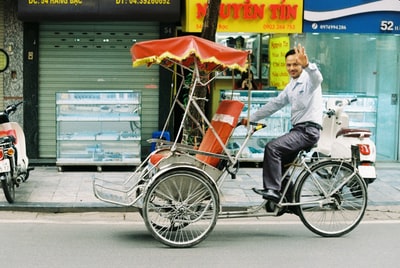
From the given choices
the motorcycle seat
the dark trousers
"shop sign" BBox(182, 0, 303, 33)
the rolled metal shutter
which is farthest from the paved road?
"shop sign" BBox(182, 0, 303, 33)

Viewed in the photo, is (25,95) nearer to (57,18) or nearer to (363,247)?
(57,18)

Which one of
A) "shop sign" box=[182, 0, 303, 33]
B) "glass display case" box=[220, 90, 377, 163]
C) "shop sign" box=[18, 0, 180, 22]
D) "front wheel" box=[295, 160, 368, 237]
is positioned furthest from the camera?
"glass display case" box=[220, 90, 377, 163]

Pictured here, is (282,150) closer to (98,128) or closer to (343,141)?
(343,141)

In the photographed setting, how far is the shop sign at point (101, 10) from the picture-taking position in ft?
36.8

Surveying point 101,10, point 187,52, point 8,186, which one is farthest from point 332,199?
point 101,10

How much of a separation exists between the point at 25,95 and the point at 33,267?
647 centimetres

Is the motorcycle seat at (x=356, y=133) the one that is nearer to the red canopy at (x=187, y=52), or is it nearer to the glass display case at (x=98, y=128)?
the red canopy at (x=187, y=52)

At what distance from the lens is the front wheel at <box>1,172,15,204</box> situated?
325 inches

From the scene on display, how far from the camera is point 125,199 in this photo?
6996mm

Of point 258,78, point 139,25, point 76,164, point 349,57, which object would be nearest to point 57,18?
point 139,25

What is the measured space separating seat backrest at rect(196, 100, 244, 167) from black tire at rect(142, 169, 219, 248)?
463mm

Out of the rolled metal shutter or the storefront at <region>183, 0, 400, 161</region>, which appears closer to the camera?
the storefront at <region>183, 0, 400, 161</region>

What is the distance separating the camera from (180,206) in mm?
6773

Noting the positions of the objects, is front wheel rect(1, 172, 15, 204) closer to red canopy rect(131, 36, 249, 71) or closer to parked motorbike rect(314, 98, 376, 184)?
red canopy rect(131, 36, 249, 71)
